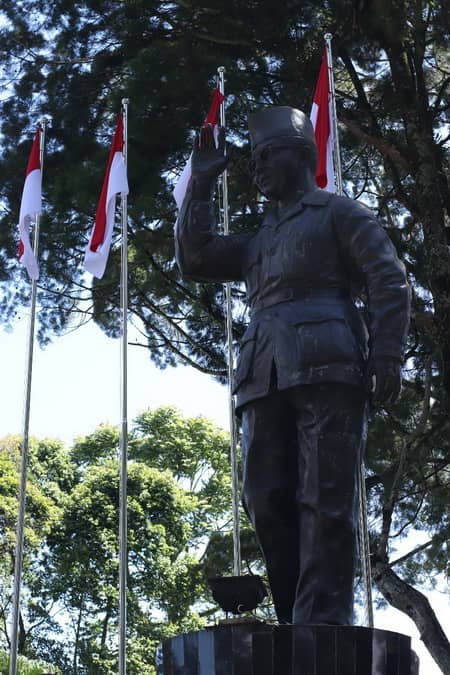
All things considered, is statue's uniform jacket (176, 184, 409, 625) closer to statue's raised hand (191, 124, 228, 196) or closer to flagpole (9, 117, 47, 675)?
statue's raised hand (191, 124, 228, 196)

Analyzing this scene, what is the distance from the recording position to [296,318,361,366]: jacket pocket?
411 centimetres

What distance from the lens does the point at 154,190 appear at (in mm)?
12789

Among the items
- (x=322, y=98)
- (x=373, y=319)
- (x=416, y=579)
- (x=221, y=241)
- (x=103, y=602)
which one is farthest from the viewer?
(x=103, y=602)

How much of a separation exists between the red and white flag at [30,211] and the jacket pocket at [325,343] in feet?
21.3

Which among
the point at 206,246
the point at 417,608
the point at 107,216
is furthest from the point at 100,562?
the point at 206,246

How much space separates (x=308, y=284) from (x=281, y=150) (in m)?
0.52

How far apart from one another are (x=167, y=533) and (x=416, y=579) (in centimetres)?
757

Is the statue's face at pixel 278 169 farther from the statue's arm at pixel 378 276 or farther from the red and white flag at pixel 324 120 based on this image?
the red and white flag at pixel 324 120

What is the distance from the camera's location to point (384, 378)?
4.00 meters

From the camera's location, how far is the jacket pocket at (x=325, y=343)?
411 cm

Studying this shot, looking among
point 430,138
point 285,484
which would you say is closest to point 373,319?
point 285,484

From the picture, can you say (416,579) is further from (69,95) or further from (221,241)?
(221,241)

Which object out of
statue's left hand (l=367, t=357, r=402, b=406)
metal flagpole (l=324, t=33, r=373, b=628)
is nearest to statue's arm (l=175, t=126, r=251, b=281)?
statue's left hand (l=367, t=357, r=402, b=406)

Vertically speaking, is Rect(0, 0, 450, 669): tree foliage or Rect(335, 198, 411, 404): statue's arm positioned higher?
Rect(0, 0, 450, 669): tree foliage
